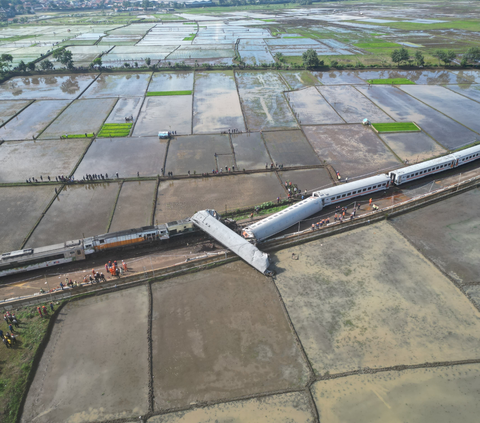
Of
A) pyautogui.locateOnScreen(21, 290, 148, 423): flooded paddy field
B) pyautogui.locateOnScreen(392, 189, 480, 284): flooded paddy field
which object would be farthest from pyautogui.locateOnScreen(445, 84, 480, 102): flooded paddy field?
pyautogui.locateOnScreen(21, 290, 148, 423): flooded paddy field

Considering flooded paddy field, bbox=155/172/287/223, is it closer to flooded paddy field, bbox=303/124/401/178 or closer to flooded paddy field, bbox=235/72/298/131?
flooded paddy field, bbox=303/124/401/178

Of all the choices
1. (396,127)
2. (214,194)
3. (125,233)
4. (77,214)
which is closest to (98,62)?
(77,214)

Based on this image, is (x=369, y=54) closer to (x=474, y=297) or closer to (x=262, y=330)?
(x=474, y=297)

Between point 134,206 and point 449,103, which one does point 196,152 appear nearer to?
point 134,206

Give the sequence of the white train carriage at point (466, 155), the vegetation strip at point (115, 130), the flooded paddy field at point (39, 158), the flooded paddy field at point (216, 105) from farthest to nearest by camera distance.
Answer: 1. the flooded paddy field at point (216, 105)
2. the vegetation strip at point (115, 130)
3. the flooded paddy field at point (39, 158)
4. the white train carriage at point (466, 155)

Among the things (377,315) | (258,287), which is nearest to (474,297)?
(377,315)

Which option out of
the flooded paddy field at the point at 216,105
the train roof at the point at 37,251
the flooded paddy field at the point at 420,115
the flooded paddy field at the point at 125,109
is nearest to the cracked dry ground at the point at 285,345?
the train roof at the point at 37,251

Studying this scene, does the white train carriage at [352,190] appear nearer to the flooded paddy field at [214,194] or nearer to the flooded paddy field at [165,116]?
the flooded paddy field at [214,194]
